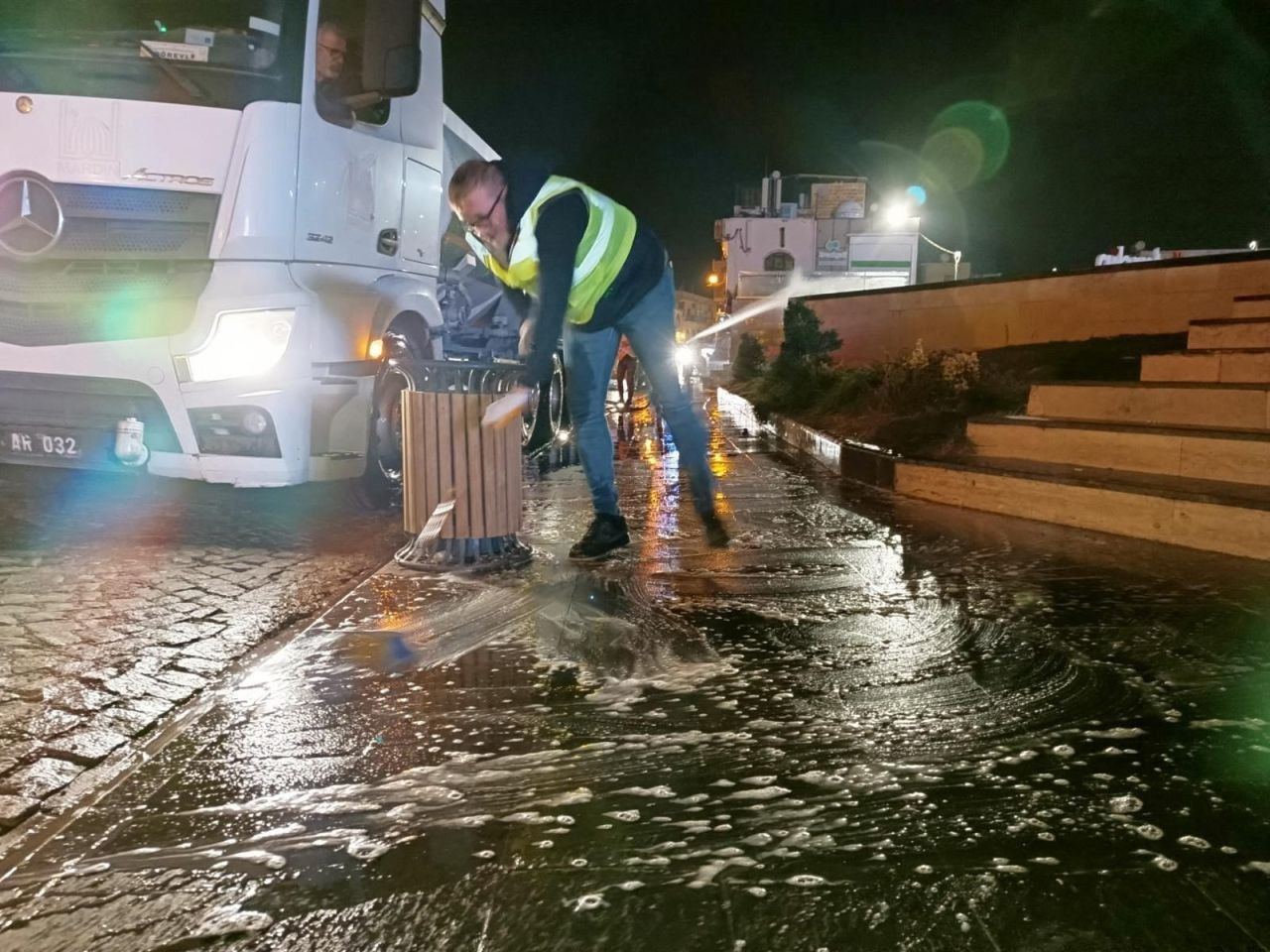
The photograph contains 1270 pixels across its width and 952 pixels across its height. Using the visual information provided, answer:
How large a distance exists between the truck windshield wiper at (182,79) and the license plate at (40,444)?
6.48 ft

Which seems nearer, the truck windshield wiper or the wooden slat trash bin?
the wooden slat trash bin

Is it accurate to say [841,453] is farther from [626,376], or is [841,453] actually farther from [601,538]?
[626,376]

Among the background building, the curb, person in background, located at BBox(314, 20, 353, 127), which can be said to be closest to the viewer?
person in background, located at BBox(314, 20, 353, 127)

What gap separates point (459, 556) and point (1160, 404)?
4.65 metres

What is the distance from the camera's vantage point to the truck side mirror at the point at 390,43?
5008 millimetres

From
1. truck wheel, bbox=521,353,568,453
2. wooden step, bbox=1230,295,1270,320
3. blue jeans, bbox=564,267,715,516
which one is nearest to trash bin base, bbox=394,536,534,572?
blue jeans, bbox=564,267,715,516

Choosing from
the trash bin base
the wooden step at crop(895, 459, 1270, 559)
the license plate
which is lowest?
the trash bin base

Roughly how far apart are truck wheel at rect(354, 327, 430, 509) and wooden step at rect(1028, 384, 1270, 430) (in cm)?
458

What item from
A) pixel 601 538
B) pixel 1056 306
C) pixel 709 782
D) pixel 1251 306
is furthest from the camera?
pixel 1056 306

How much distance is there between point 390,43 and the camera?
16.5 feet

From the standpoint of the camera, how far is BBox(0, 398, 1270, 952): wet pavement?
6.19ft

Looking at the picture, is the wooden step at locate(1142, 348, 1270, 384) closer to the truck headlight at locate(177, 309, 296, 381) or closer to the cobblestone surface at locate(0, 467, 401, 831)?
the cobblestone surface at locate(0, 467, 401, 831)

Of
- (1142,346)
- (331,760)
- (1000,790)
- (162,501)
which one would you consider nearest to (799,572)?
(1000,790)

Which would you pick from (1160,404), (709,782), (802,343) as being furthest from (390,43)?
(802,343)
